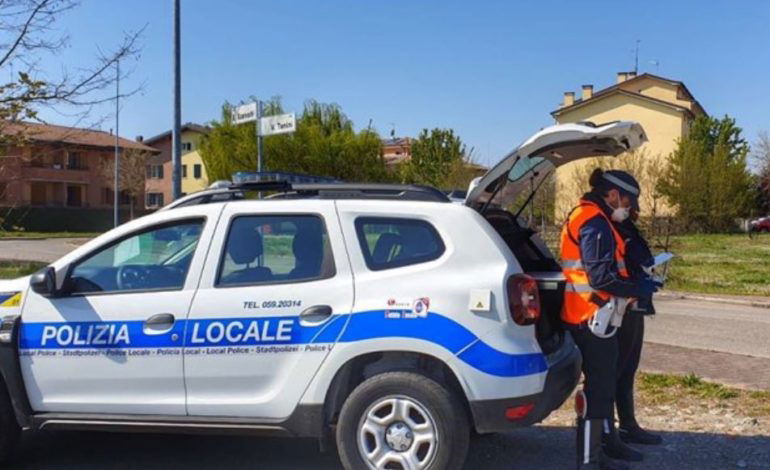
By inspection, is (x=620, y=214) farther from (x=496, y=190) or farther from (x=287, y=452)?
(x=287, y=452)

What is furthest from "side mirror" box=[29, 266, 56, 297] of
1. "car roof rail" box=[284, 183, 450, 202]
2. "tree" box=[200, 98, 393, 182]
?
"tree" box=[200, 98, 393, 182]

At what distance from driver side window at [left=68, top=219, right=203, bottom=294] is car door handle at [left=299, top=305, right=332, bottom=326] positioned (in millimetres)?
829

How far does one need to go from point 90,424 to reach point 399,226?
2.18 meters

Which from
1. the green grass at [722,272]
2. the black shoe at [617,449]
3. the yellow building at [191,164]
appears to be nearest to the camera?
the black shoe at [617,449]

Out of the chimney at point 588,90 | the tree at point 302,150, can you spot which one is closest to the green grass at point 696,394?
the tree at point 302,150

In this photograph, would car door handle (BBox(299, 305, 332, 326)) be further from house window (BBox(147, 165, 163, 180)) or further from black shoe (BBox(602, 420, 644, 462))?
house window (BBox(147, 165, 163, 180))

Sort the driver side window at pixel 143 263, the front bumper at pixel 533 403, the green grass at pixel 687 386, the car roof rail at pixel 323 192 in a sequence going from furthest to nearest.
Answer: the green grass at pixel 687 386, the driver side window at pixel 143 263, the car roof rail at pixel 323 192, the front bumper at pixel 533 403

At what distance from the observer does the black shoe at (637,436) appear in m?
5.35

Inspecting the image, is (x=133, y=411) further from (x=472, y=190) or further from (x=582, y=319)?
(x=582, y=319)

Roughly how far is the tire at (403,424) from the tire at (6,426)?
6.90ft

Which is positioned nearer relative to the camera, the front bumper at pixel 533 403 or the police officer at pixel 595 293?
the front bumper at pixel 533 403

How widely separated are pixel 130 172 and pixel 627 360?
59716mm

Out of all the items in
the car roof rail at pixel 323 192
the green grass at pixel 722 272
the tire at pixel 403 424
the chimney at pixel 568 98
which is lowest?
the green grass at pixel 722 272

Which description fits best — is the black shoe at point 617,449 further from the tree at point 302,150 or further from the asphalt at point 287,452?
the tree at point 302,150
